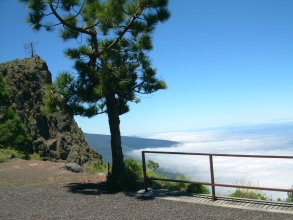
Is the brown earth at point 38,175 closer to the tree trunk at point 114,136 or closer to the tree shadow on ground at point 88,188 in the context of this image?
the tree shadow on ground at point 88,188

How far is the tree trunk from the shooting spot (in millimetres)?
8320

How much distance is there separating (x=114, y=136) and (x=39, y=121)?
14467 millimetres

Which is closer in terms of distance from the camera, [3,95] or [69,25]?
[69,25]

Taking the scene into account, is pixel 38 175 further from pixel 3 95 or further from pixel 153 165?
pixel 3 95

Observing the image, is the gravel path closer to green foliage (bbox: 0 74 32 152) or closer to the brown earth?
the brown earth

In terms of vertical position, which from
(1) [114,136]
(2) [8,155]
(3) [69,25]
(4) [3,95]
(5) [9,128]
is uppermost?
(3) [69,25]

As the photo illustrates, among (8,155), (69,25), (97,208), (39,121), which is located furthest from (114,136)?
(39,121)

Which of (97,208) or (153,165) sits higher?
(153,165)

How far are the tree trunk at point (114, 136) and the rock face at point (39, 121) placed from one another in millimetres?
11530

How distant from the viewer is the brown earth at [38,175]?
9.15 meters

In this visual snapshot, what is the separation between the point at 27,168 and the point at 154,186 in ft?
18.6

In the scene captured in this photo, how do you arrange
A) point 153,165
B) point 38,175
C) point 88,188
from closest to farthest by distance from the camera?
point 88,188
point 38,175
point 153,165

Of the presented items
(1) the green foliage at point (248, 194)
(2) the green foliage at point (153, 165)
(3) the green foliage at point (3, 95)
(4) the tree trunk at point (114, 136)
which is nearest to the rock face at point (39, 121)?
(3) the green foliage at point (3, 95)

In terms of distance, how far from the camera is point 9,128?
49.3 feet
